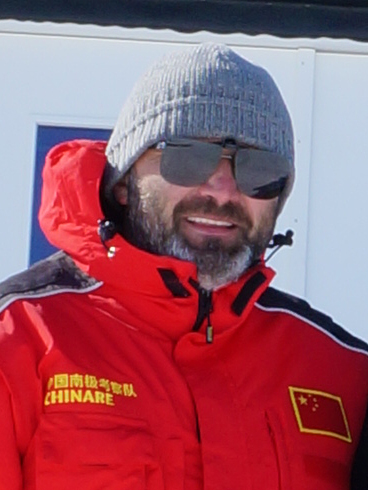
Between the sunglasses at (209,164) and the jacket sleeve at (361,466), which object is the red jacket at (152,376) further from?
the sunglasses at (209,164)

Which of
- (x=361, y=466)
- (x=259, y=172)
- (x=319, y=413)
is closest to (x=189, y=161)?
(x=259, y=172)

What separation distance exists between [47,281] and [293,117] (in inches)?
70.5

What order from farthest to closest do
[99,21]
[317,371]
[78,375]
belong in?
1. [99,21]
2. [317,371]
3. [78,375]

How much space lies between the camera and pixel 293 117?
498 cm

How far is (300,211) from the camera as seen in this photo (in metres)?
4.95

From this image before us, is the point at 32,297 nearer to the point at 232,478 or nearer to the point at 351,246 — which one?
the point at 232,478

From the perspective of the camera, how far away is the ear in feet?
11.6

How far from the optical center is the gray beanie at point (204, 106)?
133 inches

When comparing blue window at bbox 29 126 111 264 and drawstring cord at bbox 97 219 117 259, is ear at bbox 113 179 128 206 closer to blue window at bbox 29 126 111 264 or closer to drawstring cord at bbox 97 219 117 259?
drawstring cord at bbox 97 219 117 259

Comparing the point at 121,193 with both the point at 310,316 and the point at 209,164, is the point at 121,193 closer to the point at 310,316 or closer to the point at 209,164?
the point at 209,164

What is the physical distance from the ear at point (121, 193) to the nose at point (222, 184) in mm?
226

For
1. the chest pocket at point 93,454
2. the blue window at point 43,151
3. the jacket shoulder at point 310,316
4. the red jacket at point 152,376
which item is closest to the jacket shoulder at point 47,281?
the red jacket at point 152,376

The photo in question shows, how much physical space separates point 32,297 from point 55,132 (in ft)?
5.75

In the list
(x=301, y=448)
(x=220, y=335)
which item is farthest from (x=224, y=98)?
(x=301, y=448)
